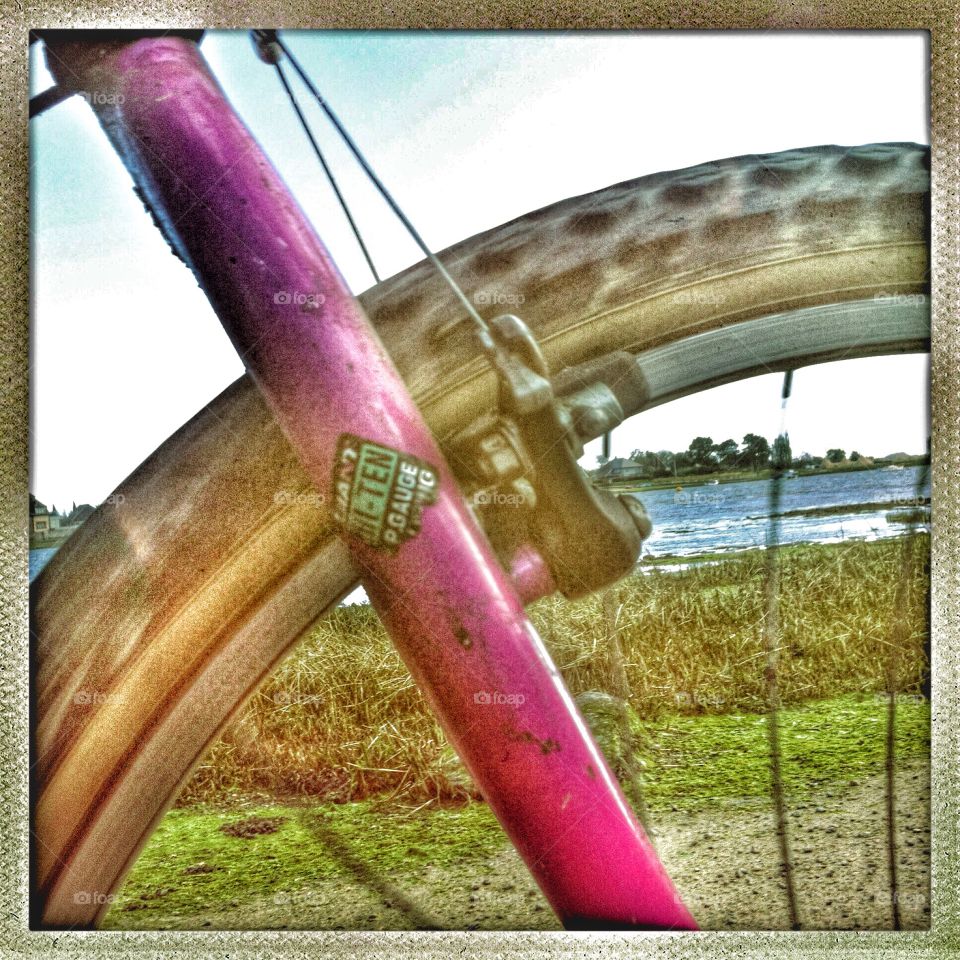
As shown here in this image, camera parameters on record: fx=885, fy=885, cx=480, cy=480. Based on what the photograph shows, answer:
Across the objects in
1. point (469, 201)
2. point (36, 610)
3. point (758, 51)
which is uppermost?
point (758, 51)

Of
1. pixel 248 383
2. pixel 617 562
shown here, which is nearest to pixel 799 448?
pixel 617 562

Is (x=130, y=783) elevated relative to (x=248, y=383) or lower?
lower

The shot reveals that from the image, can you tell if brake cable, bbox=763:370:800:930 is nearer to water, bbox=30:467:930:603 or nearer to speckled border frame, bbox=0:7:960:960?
water, bbox=30:467:930:603

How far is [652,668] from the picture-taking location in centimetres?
151

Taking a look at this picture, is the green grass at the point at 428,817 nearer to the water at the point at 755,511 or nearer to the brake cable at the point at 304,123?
the water at the point at 755,511

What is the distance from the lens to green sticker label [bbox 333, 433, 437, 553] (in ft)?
4.63

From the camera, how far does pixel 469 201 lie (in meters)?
1.50

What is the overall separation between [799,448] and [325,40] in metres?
1.06

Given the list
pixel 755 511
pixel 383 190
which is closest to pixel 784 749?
pixel 755 511

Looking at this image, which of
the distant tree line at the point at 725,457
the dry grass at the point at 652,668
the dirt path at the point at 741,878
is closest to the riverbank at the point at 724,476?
the distant tree line at the point at 725,457

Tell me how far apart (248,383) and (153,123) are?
0.45 m

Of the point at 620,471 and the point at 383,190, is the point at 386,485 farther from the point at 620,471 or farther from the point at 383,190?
the point at 383,190

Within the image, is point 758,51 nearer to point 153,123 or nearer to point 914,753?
point 153,123

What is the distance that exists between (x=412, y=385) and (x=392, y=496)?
7.4 inches
